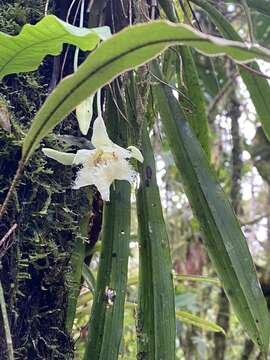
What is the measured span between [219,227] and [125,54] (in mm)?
385

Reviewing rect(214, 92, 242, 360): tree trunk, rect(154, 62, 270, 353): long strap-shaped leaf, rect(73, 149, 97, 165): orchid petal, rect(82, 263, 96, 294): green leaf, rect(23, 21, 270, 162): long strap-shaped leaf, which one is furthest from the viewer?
rect(214, 92, 242, 360): tree trunk

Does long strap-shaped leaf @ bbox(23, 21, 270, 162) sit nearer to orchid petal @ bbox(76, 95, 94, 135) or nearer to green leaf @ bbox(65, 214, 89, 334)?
orchid petal @ bbox(76, 95, 94, 135)

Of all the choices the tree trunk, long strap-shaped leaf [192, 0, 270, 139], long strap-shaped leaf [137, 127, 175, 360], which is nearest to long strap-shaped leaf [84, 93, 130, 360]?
long strap-shaped leaf [137, 127, 175, 360]

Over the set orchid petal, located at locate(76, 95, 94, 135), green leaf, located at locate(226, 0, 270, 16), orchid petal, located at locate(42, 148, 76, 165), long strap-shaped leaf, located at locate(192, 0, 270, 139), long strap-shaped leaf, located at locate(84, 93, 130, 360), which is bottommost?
long strap-shaped leaf, located at locate(84, 93, 130, 360)

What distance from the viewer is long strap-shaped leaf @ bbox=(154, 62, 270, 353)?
2.33 feet

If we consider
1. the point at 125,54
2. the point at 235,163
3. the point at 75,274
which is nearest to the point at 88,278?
the point at 75,274

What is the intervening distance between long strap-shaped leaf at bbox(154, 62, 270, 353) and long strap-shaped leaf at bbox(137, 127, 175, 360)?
53 millimetres

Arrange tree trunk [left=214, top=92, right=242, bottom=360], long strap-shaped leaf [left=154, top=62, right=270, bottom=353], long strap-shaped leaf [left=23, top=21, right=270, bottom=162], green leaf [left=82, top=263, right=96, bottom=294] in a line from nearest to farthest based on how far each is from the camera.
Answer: long strap-shaped leaf [left=23, top=21, right=270, bottom=162] → long strap-shaped leaf [left=154, top=62, right=270, bottom=353] → green leaf [left=82, top=263, right=96, bottom=294] → tree trunk [left=214, top=92, right=242, bottom=360]

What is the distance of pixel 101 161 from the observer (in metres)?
0.60

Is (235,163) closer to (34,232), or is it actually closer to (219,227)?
(219,227)

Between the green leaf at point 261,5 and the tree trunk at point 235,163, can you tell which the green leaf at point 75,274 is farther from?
the tree trunk at point 235,163

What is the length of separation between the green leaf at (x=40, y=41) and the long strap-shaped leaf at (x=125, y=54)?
0.19 feet

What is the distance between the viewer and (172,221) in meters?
2.14

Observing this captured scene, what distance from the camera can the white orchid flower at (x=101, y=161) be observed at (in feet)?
1.96
